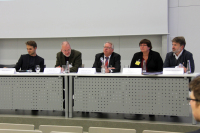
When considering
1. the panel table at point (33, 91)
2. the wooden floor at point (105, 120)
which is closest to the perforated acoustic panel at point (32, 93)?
the panel table at point (33, 91)

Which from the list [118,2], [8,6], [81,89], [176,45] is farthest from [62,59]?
[8,6]

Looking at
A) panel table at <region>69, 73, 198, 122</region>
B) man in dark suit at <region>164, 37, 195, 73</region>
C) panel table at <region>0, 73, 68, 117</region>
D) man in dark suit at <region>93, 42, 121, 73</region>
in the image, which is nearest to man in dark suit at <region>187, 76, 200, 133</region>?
panel table at <region>69, 73, 198, 122</region>

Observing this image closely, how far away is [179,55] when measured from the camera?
3.41m

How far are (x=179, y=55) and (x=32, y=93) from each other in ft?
7.44

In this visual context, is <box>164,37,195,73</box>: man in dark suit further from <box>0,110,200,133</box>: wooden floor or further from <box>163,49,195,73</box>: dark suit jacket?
<box>0,110,200,133</box>: wooden floor

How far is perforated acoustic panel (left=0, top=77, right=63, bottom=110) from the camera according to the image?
315 centimetres

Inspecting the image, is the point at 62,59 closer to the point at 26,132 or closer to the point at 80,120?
the point at 80,120

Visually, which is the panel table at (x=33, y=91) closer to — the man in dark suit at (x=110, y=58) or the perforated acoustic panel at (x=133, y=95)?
the perforated acoustic panel at (x=133, y=95)

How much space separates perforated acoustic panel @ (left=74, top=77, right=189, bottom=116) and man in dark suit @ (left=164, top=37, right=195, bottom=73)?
623 mm

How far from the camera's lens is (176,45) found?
3354 mm

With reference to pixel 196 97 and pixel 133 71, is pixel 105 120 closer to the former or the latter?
pixel 133 71

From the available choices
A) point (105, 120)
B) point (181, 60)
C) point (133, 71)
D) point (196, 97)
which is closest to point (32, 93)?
point (105, 120)

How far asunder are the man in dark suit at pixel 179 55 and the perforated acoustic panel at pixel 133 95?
62cm

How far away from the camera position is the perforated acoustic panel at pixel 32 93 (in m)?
3.15
